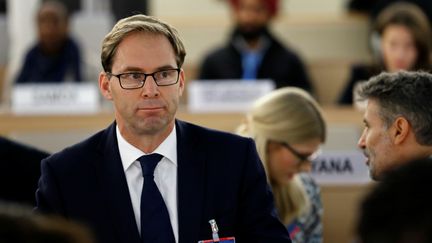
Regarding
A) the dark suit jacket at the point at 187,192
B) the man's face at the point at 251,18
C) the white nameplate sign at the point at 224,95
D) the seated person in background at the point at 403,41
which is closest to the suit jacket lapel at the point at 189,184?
the dark suit jacket at the point at 187,192

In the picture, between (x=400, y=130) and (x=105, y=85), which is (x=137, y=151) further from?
(x=400, y=130)

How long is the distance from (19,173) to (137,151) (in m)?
0.79

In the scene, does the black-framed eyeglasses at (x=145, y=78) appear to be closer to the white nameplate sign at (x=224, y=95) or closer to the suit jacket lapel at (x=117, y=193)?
the suit jacket lapel at (x=117, y=193)

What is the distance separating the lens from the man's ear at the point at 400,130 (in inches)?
108

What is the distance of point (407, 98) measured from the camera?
2789 millimetres

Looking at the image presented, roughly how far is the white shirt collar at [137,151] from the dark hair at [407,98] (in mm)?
628

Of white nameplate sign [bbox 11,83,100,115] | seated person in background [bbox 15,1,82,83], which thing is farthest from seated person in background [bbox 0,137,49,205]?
seated person in background [bbox 15,1,82,83]

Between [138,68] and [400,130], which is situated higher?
[138,68]

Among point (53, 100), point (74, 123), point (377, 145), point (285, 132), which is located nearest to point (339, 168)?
point (285, 132)

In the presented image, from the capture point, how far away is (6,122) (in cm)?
509

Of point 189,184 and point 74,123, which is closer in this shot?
point 189,184

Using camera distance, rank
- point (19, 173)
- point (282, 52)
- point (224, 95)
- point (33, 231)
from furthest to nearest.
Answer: point (282, 52) < point (224, 95) < point (19, 173) < point (33, 231)

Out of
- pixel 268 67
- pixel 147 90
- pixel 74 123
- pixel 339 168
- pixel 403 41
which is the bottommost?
pixel 339 168

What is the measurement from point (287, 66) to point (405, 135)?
4001 mm
